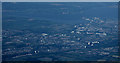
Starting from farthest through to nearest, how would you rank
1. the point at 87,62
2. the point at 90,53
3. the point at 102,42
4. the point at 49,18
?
the point at 49,18
the point at 102,42
the point at 90,53
the point at 87,62

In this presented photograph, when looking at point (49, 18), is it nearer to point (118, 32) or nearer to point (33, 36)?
point (33, 36)

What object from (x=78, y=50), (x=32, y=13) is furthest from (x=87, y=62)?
(x=32, y=13)

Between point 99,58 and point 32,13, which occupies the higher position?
point 32,13

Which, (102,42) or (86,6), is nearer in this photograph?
(102,42)

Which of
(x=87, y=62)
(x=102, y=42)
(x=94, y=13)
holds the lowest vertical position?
(x=87, y=62)

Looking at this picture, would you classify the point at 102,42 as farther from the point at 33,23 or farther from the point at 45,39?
the point at 33,23

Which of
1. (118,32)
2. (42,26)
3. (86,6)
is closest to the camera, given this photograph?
(118,32)

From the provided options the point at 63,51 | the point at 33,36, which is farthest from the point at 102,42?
the point at 33,36
